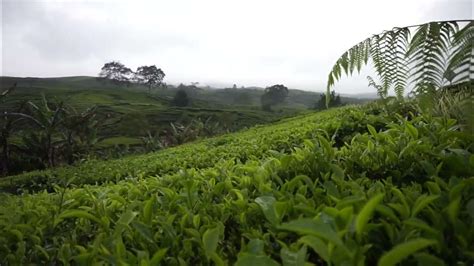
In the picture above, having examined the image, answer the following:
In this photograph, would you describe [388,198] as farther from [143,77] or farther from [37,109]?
[143,77]

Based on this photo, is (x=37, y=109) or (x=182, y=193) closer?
(x=182, y=193)

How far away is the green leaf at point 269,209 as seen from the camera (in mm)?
1188

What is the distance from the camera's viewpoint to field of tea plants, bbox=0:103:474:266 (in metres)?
0.93

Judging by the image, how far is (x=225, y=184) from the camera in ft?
5.76

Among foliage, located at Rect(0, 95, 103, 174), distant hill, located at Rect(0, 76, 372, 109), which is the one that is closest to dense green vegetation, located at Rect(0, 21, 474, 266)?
foliage, located at Rect(0, 95, 103, 174)

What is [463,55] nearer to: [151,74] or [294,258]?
[294,258]

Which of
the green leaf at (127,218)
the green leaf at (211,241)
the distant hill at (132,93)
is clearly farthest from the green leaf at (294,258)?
the distant hill at (132,93)

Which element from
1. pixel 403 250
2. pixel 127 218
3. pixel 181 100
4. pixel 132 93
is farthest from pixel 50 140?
pixel 132 93

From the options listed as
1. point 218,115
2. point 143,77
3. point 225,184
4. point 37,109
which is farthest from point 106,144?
point 143,77

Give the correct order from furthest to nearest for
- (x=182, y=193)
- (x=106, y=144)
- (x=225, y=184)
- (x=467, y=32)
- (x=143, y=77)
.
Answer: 1. (x=143, y=77)
2. (x=106, y=144)
3. (x=225, y=184)
4. (x=182, y=193)
5. (x=467, y=32)

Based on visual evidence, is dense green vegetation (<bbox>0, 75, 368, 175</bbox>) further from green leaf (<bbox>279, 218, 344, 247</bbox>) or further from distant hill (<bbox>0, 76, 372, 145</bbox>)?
green leaf (<bbox>279, 218, 344, 247</bbox>)

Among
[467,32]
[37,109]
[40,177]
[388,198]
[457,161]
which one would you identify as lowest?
[40,177]

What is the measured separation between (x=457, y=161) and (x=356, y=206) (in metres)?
0.63

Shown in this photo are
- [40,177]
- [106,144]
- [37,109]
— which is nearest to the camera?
[40,177]
